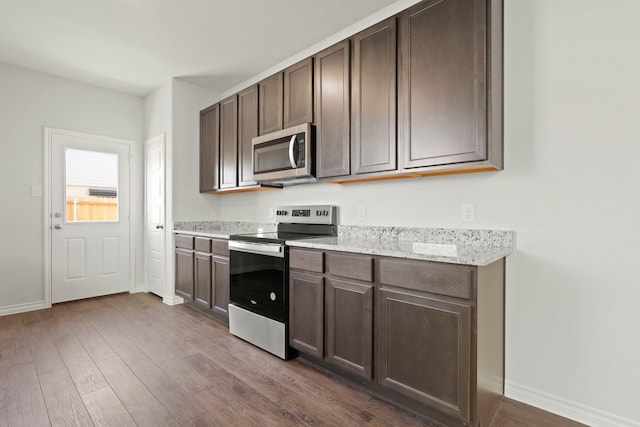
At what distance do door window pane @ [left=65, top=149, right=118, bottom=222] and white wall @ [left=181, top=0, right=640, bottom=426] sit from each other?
14.1 ft

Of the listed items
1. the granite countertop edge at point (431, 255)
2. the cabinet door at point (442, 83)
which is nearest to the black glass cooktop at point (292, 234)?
the granite countertop edge at point (431, 255)

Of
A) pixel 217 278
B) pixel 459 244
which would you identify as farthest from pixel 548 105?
pixel 217 278

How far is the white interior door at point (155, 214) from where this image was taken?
4086 millimetres

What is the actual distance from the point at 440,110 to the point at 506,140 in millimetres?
452

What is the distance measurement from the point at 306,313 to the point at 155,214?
2.92 metres

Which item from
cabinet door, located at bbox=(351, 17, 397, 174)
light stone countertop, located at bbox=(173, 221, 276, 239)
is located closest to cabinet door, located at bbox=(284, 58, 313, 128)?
cabinet door, located at bbox=(351, 17, 397, 174)

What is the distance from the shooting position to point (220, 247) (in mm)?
3182

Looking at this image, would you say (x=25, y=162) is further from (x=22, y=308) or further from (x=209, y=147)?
(x=209, y=147)

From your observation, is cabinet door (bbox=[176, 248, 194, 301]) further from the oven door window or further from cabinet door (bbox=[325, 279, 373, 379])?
cabinet door (bbox=[325, 279, 373, 379])

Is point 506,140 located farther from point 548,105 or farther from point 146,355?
point 146,355

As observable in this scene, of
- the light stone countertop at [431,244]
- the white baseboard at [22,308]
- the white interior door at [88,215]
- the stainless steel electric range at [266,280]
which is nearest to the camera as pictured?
the light stone countertop at [431,244]

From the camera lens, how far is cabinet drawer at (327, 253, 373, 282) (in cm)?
192

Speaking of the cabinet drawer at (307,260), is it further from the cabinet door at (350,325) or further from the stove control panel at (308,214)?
the stove control panel at (308,214)

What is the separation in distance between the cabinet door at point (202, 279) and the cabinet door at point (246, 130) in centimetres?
88
